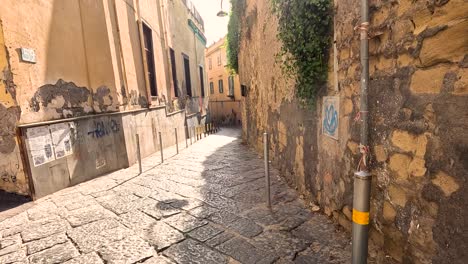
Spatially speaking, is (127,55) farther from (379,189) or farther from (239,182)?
(379,189)

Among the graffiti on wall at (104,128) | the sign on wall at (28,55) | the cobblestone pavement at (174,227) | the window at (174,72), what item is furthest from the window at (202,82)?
the cobblestone pavement at (174,227)

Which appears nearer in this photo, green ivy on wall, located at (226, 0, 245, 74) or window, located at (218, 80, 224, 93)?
green ivy on wall, located at (226, 0, 245, 74)

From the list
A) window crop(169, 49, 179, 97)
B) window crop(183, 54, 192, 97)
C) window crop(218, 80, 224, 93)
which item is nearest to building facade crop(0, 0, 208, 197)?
window crop(169, 49, 179, 97)

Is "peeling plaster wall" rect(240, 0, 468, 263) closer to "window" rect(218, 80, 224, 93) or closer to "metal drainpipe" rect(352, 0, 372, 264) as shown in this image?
"metal drainpipe" rect(352, 0, 372, 264)

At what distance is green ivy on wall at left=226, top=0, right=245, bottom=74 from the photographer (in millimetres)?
8102

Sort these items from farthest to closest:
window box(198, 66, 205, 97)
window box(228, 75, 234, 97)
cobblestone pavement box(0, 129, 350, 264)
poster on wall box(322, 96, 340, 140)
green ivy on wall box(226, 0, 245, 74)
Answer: window box(228, 75, 234, 97) → window box(198, 66, 205, 97) → green ivy on wall box(226, 0, 245, 74) → poster on wall box(322, 96, 340, 140) → cobblestone pavement box(0, 129, 350, 264)

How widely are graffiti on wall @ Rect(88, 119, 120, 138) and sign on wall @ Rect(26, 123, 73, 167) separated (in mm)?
591

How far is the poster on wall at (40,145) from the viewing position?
4.02m

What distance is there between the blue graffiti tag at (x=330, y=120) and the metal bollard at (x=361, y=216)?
99 cm

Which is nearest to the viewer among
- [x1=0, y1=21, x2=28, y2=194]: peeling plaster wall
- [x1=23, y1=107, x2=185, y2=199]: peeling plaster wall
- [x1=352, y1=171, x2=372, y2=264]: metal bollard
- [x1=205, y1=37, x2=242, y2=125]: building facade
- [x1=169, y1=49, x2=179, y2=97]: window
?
[x1=352, y1=171, x2=372, y2=264]: metal bollard

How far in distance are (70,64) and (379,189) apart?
5.49 meters

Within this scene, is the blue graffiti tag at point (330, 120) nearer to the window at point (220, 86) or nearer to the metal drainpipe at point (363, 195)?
the metal drainpipe at point (363, 195)

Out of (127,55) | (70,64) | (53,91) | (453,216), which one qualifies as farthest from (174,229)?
(127,55)

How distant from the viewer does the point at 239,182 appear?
436 centimetres
